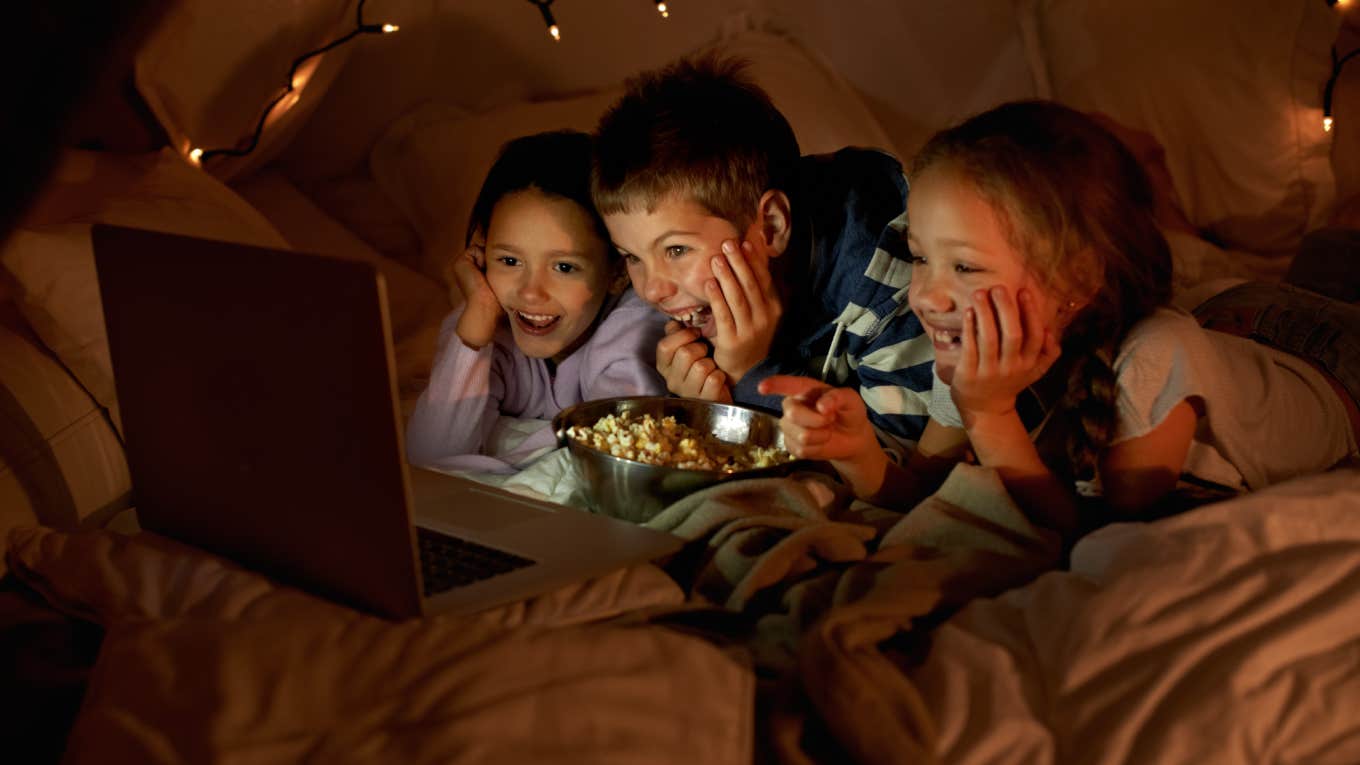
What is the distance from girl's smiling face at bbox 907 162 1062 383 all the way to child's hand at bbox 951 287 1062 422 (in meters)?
0.01

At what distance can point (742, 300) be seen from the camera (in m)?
1.50

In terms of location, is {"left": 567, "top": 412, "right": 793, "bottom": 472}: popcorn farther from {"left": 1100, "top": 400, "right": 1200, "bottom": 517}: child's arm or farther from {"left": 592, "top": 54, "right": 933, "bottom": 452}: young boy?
{"left": 1100, "top": 400, "right": 1200, "bottom": 517}: child's arm

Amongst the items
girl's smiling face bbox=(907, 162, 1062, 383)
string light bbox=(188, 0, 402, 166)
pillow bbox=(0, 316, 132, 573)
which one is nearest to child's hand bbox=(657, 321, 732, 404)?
girl's smiling face bbox=(907, 162, 1062, 383)

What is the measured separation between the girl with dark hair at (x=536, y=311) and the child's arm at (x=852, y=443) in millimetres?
382

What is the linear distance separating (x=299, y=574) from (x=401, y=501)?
0.57ft

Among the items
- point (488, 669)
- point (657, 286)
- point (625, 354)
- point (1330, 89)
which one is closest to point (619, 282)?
point (625, 354)

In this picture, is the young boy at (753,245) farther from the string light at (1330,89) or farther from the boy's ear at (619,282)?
the string light at (1330,89)

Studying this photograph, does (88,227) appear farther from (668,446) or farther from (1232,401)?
(1232,401)

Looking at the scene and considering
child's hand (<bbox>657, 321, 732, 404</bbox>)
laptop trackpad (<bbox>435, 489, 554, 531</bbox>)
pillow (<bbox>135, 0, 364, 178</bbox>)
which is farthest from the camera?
pillow (<bbox>135, 0, 364, 178</bbox>)

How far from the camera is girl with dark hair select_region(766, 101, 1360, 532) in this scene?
1209 millimetres

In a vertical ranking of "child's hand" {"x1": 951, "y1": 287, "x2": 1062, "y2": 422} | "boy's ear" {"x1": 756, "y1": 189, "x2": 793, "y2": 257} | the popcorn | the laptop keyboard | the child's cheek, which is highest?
"boy's ear" {"x1": 756, "y1": 189, "x2": 793, "y2": 257}

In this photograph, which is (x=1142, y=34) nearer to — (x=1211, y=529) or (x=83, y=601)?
(x=1211, y=529)

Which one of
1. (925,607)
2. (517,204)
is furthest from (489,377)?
(925,607)

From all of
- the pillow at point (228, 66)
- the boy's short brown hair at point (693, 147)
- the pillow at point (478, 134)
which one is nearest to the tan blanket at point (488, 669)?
the boy's short brown hair at point (693, 147)
